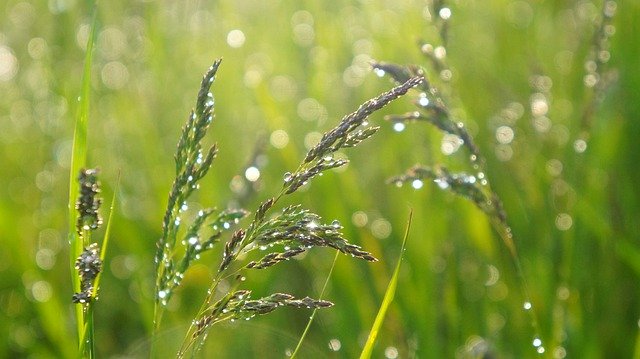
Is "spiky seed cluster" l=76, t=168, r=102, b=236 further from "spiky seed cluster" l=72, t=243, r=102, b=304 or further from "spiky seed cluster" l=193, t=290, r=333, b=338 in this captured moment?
"spiky seed cluster" l=193, t=290, r=333, b=338

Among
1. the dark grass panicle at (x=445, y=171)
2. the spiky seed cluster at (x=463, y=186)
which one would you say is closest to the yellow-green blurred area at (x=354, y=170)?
the dark grass panicle at (x=445, y=171)

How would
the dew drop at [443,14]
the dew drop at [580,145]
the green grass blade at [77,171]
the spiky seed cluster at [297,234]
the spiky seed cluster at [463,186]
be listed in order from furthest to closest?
the dew drop at [580,145] < the dew drop at [443,14] < the spiky seed cluster at [463,186] < the green grass blade at [77,171] < the spiky seed cluster at [297,234]

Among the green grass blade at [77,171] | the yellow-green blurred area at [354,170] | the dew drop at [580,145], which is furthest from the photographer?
the yellow-green blurred area at [354,170]

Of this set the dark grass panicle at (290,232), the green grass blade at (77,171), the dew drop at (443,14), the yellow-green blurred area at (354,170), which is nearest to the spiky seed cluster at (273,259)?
the dark grass panicle at (290,232)

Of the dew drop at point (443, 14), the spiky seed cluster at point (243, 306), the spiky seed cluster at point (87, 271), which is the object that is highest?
the dew drop at point (443, 14)

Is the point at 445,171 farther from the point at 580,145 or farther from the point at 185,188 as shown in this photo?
the point at 580,145

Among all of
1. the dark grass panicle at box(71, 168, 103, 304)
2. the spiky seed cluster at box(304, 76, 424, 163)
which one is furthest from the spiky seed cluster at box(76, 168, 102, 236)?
the spiky seed cluster at box(304, 76, 424, 163)

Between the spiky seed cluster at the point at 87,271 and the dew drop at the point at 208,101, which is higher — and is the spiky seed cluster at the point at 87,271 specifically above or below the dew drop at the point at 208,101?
below

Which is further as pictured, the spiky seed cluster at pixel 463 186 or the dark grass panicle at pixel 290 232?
the spiky seed cluster at pixel 463 186

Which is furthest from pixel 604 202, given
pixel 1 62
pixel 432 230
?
pixel 1 62

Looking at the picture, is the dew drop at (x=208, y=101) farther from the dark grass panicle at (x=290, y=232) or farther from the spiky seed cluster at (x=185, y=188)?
the dark grass panicle at (x=290, y=232)
